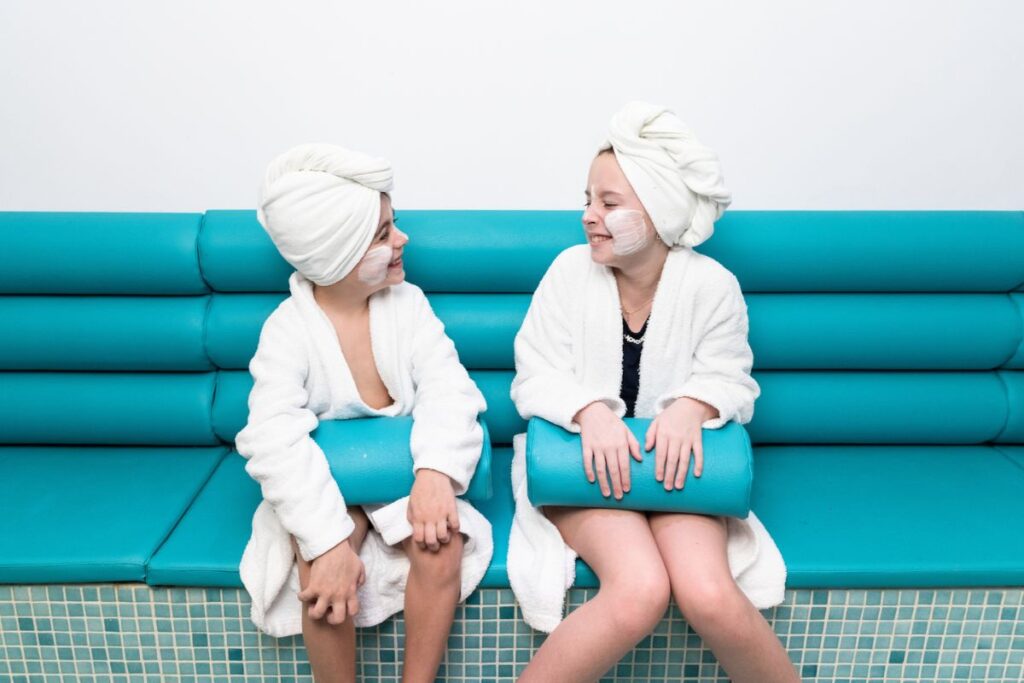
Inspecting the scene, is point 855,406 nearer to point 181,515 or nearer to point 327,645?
point 327,645

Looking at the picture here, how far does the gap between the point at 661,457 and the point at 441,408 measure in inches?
16.2

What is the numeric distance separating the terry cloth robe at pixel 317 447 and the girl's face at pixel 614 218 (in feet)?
1.24

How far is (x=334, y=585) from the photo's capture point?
4.48ft

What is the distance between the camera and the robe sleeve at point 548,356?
5.08 ft

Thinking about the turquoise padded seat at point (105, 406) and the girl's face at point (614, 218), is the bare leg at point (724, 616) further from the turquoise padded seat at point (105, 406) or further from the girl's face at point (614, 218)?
the turquoise padded seat at point (105, 406)

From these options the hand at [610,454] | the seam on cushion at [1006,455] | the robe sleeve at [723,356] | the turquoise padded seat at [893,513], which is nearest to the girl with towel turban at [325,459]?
the hand at [610,454]

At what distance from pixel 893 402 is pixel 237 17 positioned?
1.77m

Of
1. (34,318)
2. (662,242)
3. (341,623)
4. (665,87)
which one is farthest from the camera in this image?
(665,87)

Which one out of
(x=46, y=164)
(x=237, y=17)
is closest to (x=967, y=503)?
(x=237, y=17)

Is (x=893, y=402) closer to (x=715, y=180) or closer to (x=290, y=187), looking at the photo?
(x=715, y=180)

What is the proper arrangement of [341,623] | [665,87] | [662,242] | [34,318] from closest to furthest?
[341,623]
[662,242]
[34,318]
[665,87]

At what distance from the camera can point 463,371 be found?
1628mm

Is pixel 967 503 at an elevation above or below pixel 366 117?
below

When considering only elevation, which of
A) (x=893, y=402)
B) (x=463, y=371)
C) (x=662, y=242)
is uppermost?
(x=662, y=242)
